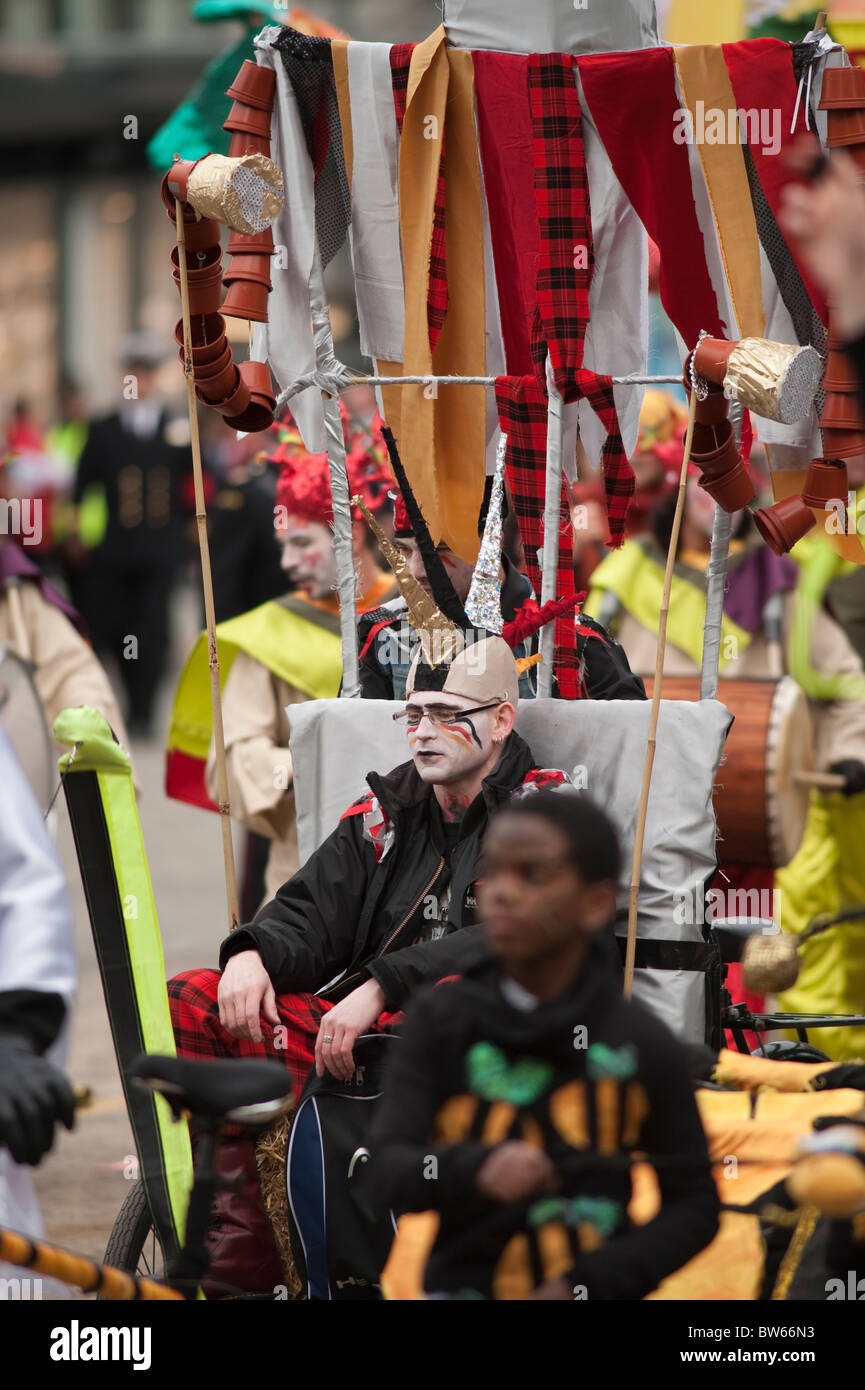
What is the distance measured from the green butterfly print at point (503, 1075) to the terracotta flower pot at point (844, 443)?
2.02m

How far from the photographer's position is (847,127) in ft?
14.2

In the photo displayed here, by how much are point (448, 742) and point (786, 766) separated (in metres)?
1.92

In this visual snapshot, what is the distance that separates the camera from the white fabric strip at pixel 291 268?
4750 mm

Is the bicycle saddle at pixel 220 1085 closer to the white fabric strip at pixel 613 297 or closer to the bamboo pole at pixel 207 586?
the bamboo pole at pixel 207 586

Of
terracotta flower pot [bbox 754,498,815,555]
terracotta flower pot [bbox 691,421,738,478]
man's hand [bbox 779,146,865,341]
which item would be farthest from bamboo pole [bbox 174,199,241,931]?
man's hand [bbox 779,146,865,341]

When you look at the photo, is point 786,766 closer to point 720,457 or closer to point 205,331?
point 720,457

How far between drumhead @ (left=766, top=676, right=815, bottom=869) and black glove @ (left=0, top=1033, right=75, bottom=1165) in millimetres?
3392

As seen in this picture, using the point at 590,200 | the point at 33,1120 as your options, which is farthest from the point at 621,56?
the point at 33,1120

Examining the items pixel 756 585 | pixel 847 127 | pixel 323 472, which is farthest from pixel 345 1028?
pixel 756 585

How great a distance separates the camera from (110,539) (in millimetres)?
14391

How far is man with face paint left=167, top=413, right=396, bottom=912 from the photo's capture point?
6.24 m

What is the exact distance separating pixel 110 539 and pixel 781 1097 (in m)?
11.2

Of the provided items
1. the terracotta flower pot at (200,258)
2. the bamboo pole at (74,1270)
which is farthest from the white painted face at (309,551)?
the bamboo pole at (74,1270)

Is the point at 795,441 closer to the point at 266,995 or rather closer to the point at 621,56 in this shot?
the point at 621,56
